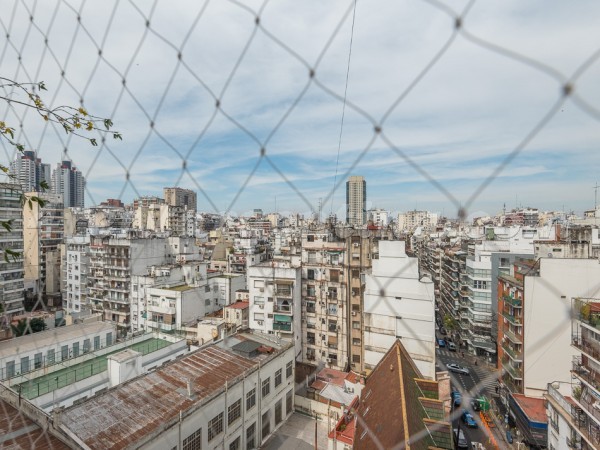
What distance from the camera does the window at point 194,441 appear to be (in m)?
3.06

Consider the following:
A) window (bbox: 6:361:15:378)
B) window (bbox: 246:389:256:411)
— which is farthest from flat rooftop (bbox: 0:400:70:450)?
window (bbox: 6:361:15:378)

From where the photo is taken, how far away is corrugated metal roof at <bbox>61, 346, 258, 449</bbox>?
276cm

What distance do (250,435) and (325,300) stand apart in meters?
3.37

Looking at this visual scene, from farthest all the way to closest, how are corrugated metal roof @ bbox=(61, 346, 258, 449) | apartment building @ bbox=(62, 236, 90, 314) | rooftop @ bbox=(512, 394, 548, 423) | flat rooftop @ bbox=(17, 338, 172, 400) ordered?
apartment building @ bbox=(62, 236, 90, 314), rooftop @ bbox=(512, 394, 548, 423), flat rooftop @ bbox=(17, 338, 172, 400), corrugated metal roof @ bbox=(61, 346, 258, 449)

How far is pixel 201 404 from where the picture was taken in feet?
10.6

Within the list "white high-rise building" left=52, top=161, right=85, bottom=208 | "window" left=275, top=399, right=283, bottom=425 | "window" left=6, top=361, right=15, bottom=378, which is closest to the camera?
"window" left=275, top=399, right=283, bottom=425

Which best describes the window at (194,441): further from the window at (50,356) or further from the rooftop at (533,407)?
A: the rooftop at (533,407)

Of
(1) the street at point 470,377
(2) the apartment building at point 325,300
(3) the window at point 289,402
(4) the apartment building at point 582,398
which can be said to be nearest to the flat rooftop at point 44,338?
(3) the window at point 289,402

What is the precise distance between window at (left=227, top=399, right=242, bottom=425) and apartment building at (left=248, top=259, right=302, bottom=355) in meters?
3.07

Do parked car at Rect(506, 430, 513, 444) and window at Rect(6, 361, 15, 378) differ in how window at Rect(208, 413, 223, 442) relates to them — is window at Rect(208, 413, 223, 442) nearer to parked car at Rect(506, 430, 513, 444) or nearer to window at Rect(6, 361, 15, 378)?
window at Rect(6, 361, 15, 378)

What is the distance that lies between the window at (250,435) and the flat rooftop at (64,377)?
7.15 feet

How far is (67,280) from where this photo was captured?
1078cm

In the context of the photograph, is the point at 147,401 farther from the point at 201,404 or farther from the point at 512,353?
the point at 512,353

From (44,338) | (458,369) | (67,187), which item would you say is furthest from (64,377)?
(67,187)
